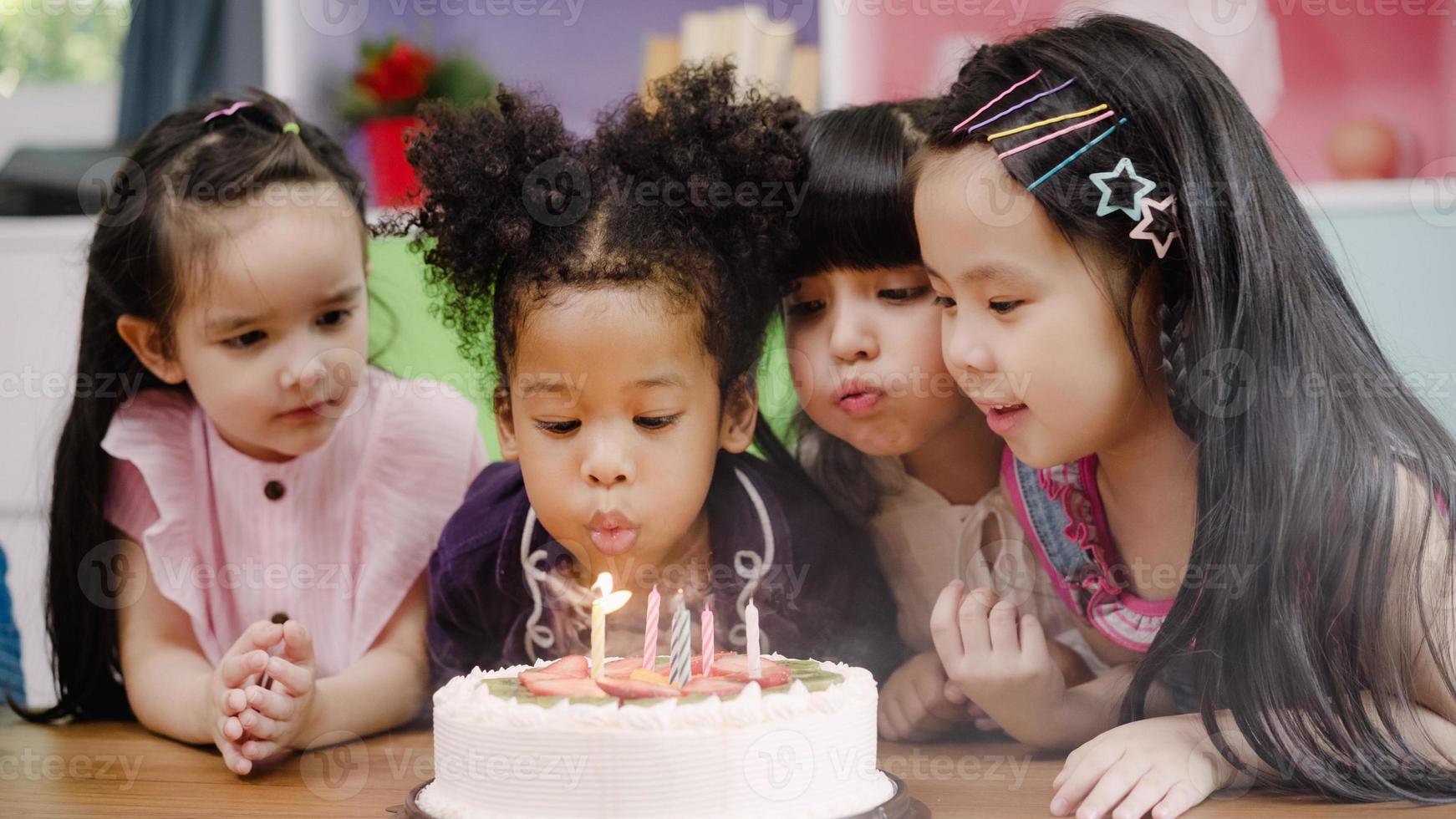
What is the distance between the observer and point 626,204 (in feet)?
4.19

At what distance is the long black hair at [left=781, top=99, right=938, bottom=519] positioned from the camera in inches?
51.6

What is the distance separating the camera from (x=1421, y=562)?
111 cm

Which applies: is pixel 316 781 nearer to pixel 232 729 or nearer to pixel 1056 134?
pixel 232 729

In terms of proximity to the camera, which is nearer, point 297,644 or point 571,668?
point 571,668

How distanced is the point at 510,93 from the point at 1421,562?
0.96 metres

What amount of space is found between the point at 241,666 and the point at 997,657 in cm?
74

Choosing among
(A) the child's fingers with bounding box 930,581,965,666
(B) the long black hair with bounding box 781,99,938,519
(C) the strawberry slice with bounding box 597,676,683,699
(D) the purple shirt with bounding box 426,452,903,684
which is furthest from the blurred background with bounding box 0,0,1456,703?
(C) the strawberry slice with bounding box 597,676,683,699

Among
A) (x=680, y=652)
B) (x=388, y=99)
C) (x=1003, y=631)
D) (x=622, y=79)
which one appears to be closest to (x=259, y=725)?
(x=680, y=652)

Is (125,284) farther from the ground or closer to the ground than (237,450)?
farther from the ground

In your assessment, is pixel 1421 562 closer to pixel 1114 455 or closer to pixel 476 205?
pixel 1114 455

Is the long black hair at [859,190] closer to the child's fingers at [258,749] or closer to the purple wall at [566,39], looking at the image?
the child's fingers at [258,749]

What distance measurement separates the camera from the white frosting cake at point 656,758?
0.95 metres

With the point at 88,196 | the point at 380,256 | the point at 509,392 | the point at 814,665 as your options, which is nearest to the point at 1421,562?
the point at 814,665

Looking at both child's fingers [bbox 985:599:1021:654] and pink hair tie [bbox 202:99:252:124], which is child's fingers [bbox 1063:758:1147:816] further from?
pink hair tie [bbox 202:99:252:124]
